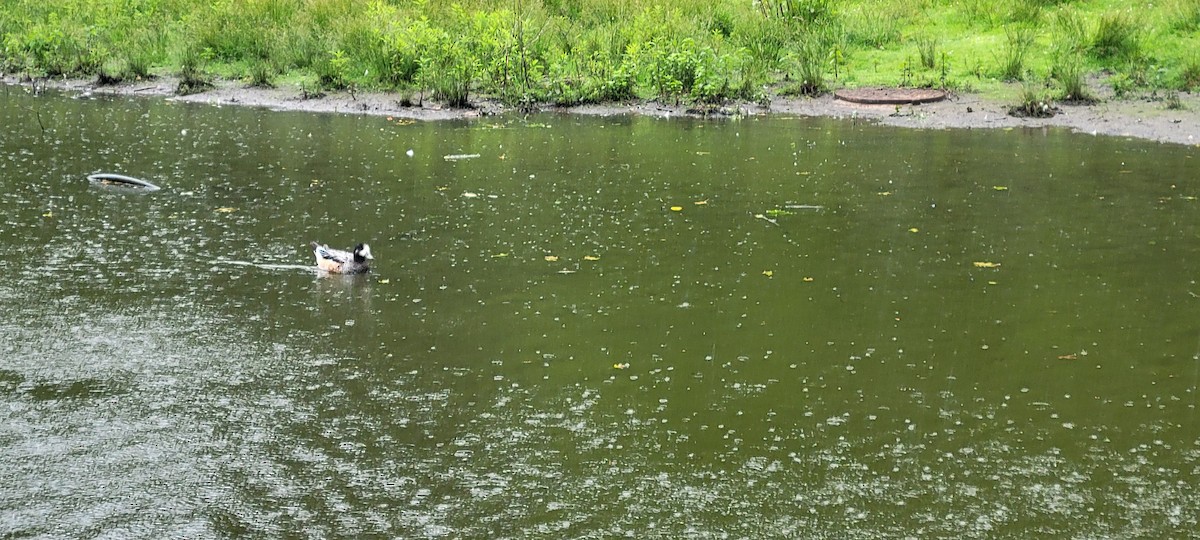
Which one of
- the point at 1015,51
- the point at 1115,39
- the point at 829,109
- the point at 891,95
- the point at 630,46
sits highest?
the point at 630,46

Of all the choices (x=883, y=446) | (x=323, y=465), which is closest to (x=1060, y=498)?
(x=883, y=446)

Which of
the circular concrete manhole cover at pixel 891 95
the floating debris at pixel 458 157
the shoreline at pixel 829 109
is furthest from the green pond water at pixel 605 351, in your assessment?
the circular concrete manhole cover at pixel 891 95

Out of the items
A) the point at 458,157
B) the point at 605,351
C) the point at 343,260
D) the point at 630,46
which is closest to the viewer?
the point at 605,351

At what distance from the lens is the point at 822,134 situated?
576 inches

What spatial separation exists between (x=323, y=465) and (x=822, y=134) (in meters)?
10.1

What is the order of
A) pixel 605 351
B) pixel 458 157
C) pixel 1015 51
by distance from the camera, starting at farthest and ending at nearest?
pixel 1015 51, pixel 458 157, pixel 605 351

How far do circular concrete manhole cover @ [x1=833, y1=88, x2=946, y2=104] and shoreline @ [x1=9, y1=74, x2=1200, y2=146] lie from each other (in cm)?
7

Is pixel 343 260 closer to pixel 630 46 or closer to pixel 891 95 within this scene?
pixel 630 46

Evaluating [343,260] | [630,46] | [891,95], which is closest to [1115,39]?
[891,95]

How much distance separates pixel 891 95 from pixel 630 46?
11.5 feet

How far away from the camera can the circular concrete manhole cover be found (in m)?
16.3

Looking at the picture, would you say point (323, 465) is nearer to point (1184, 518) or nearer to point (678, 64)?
point (1184, 518)

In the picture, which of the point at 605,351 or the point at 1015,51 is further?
the point at 1015,51

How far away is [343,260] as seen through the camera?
335 inches
